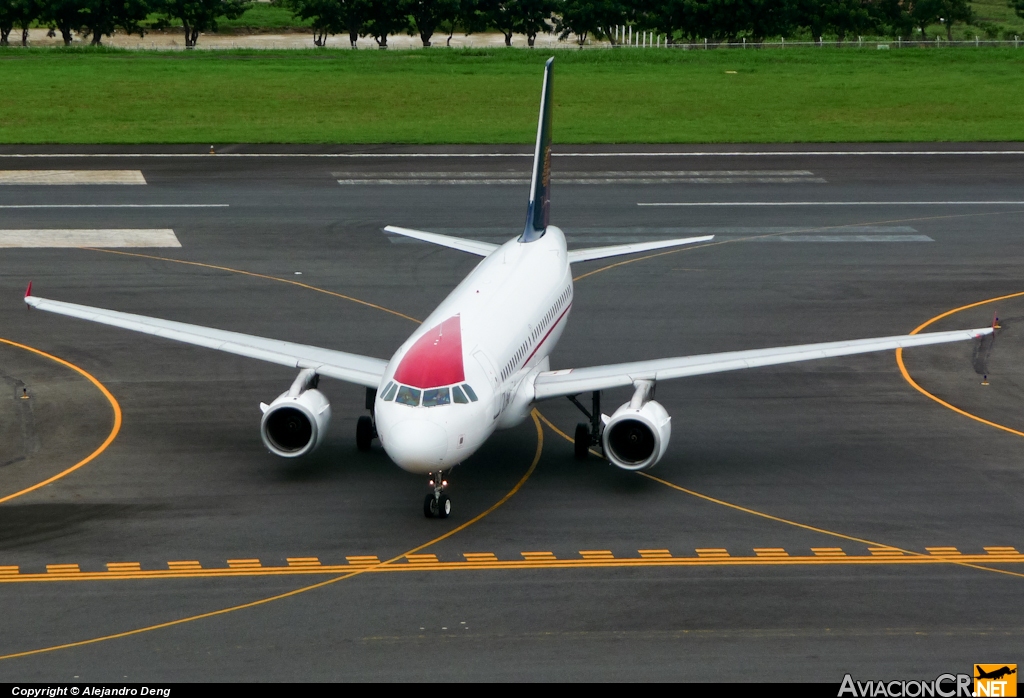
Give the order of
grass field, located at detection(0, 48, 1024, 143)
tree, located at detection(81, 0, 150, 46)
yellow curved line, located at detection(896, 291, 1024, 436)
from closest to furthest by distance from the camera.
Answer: yellow curved line, located at detection(896, 291, 1024, 436) → grass field, located at detection(0, 48, 1024, 143) → tree, located at detection(81, 0, 150, 46)

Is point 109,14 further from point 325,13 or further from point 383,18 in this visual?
point 383,18

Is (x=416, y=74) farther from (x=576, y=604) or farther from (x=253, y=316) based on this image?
(x=576, y=604)

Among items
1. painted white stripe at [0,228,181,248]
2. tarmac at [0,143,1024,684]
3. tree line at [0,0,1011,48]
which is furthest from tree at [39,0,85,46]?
painted white stripe at [0,228,181,248]

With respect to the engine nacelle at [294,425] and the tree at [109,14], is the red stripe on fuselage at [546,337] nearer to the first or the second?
the engine nacelle at [294,425]

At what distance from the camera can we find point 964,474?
3481cm

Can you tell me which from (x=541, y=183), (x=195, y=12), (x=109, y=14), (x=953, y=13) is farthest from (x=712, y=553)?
(x=953, y=13)

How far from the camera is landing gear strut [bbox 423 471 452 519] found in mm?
31156

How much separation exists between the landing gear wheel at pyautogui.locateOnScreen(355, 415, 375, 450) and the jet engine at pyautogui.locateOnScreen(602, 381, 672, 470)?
6458 mm

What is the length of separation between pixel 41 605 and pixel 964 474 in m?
22.3

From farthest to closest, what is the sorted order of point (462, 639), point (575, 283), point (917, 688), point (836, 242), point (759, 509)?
1. point (836, 242)
2. point (575, 283)
3. point (759, 509)
4. point (462, 639)
5. point (917, 688)

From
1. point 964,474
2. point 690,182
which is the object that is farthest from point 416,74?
point 964,474

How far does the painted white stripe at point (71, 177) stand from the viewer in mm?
70062

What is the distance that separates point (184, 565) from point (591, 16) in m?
103

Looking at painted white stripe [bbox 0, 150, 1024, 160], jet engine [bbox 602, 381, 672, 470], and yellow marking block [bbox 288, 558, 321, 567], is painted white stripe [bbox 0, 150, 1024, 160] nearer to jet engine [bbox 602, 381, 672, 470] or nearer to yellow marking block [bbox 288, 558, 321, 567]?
jet engine [bbox 602, 381, 672, 470]
